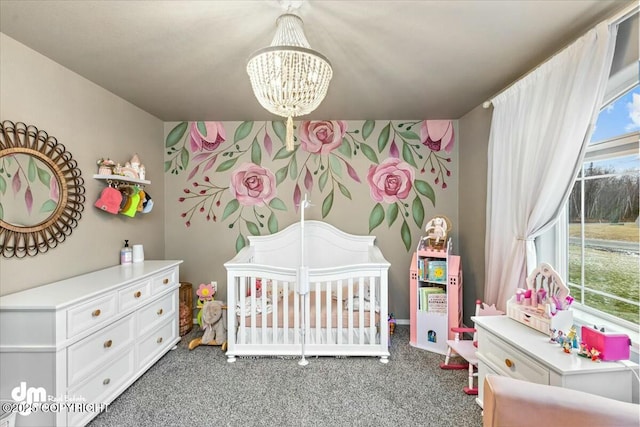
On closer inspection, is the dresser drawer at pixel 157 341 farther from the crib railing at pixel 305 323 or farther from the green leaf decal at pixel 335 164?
the green leaf decal at pixel 335 164

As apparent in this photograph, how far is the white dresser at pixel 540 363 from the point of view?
1190 mm

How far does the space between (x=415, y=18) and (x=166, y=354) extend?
3017 mm

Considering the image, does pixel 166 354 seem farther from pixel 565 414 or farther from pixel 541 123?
pixel 541 123

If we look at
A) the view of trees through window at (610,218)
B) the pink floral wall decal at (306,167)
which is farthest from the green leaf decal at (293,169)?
the view of trees through window at (610,218)

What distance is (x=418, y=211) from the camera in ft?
10.2

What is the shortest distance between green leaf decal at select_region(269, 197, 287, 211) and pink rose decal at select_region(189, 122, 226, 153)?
88cm

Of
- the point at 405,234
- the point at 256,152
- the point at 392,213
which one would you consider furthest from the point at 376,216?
the point at 256,152

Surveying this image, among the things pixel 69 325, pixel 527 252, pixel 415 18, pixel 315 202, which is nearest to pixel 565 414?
pixel 527 252

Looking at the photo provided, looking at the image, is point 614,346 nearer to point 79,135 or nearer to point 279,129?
point 279,129

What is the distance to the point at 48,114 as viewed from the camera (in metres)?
1.88

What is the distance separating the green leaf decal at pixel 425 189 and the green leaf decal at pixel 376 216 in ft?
1.49

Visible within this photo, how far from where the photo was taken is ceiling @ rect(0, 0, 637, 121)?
1389 mm

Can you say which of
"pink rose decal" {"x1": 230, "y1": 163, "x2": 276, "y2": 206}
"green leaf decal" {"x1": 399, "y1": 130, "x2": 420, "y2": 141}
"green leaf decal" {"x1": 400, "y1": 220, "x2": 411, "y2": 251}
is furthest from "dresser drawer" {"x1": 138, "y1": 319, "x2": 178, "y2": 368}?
"green leaf decal" {"x1": 399, "y1": 130, "x2": 420, "y2": 141}

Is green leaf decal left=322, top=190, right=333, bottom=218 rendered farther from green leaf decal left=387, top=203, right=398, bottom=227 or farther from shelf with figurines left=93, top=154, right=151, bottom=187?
shelf with figurines left=93, top=154, right=151, bottom=187
